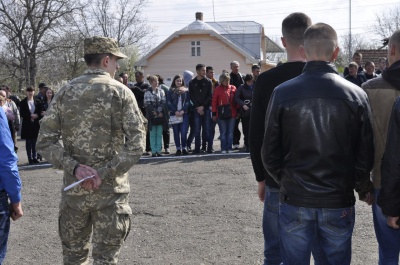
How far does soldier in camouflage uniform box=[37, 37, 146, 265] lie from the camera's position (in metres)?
3.91

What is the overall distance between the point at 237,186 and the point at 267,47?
6275 centimetres

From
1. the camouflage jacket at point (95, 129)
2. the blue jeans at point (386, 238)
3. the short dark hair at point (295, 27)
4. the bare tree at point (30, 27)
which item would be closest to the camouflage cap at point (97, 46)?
the camouflage jacket at point (95, 129)

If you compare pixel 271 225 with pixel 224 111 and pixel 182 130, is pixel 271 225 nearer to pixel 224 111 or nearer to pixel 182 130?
pixel 224 111

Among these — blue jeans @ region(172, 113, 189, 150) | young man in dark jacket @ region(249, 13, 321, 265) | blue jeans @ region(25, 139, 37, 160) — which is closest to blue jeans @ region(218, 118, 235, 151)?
blue jeans @ region(172, 113, 189, 150)

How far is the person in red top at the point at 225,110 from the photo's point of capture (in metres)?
12.9

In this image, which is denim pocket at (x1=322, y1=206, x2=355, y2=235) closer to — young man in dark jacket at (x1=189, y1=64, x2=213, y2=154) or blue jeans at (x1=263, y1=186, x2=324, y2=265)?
blue jeans at (x1=263, y1=186, x2=324, y2=265)

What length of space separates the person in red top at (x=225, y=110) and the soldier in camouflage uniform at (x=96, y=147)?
895 cm

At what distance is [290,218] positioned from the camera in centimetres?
333

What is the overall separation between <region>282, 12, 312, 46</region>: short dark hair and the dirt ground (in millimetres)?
2502

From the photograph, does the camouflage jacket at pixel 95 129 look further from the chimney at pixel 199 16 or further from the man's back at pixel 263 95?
the chimney at pixel 199 16

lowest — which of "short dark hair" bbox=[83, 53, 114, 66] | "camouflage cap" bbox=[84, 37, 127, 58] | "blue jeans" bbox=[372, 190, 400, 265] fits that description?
"blue jeans" bbox=[372, 190, 400, 265]

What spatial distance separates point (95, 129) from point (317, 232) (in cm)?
183

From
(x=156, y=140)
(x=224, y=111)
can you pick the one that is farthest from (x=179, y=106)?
(x=224, y=111)

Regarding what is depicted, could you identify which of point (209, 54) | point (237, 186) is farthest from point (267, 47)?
point (237, 186)
